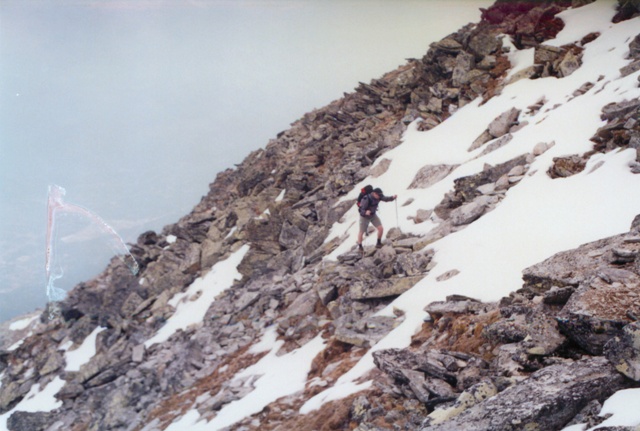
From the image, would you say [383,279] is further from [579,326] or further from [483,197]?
[579,326]

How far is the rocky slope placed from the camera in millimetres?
5703

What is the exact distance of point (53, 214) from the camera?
24.8 meters

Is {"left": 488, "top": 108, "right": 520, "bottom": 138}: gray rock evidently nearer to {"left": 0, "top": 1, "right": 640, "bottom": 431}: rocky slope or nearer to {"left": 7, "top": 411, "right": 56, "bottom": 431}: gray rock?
{"left": 0, "top": 1, "right": 640, "bottom": 431}: rocky slope

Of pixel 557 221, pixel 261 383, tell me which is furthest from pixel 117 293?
pixel 557 221

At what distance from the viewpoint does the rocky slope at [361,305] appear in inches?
225

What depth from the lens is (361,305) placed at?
→ 566 inches

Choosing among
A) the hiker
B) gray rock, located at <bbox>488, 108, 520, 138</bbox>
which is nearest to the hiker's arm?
the hiker

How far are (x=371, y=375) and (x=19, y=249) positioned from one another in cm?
22006

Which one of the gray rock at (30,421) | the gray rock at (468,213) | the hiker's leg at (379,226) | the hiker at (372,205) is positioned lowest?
the gray rock at (468,213)

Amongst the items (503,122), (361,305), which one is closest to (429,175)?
(503,122)

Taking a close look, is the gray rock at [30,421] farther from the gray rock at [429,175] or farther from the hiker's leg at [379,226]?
the gray rock at [429,175]

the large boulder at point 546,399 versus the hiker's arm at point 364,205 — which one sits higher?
the hiker's arm at point 364,205

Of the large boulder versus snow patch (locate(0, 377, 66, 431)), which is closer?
the large boulder

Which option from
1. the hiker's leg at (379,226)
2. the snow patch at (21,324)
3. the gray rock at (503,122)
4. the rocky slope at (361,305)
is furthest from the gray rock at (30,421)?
the gray rock at (503,122)
